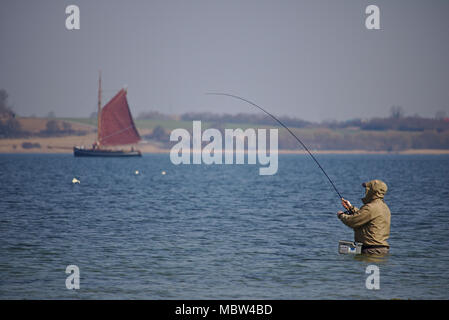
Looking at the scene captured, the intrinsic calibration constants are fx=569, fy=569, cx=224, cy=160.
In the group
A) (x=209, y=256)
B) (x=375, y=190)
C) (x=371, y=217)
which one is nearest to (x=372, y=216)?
(x=371, y=217)

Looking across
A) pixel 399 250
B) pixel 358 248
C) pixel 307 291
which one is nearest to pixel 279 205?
pixel 399 250

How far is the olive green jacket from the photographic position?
14.2 m

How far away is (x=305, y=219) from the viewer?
26.7 meters

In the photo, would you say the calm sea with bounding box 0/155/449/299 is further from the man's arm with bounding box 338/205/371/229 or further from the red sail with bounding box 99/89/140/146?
the red sail with bounding box 99/89/140/146

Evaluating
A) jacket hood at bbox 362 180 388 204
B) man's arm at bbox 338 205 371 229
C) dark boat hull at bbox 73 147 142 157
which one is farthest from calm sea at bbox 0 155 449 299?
dark boat hull at bbox 73 147 142 157

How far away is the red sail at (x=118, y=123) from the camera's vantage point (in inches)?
4845

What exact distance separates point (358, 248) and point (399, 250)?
10.5ft

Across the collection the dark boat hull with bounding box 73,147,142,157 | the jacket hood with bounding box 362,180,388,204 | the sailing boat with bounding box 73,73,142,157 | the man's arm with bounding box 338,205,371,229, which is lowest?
the man's arm with bounding box 338,205,371,229

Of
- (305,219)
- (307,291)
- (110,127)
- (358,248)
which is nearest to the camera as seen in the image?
(307,291)

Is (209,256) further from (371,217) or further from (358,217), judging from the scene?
(371,217)

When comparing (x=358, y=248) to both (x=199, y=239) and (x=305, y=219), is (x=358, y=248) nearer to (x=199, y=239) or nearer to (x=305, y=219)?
(x=199, y=239)

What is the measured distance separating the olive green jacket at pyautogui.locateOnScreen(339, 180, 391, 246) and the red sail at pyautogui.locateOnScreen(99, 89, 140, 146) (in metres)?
109

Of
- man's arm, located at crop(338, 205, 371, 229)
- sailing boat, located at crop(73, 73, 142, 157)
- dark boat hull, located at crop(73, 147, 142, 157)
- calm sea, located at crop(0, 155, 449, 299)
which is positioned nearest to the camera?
calm sea, located at crop(0, 155, 449, 299)

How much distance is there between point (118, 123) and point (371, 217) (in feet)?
379
